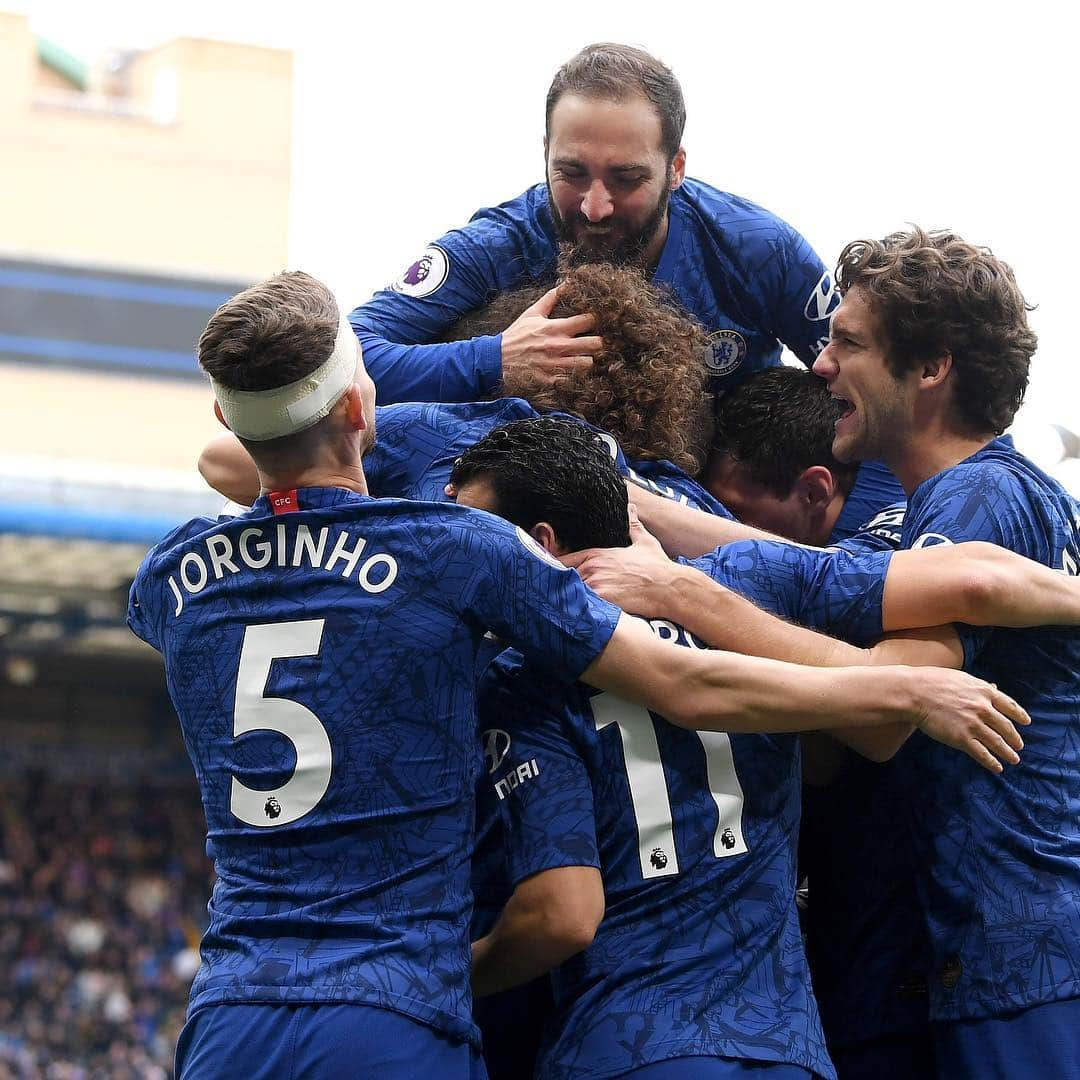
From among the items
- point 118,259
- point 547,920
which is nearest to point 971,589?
point 547,920

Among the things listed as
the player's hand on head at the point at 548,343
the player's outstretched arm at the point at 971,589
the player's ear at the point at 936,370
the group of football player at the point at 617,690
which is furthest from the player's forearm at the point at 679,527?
the player's ear at the point at 936,370

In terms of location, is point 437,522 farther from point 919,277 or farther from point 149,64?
point 149,64

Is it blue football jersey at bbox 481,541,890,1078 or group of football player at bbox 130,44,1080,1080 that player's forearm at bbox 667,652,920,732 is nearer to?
group of football player at bbox 130,44,1080,1080

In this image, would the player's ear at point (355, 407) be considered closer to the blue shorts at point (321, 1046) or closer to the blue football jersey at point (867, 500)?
the blue shorts at point (321, 1046)

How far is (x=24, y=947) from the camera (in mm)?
20094

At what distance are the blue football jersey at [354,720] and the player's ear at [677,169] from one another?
68.7 inches

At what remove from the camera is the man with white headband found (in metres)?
2.73

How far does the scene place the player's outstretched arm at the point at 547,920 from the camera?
2.91 meters

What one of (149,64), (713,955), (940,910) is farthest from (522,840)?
(149,64)

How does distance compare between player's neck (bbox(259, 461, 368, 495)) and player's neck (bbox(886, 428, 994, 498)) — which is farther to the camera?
player's neck (bbox(886, 428, 994, 498))

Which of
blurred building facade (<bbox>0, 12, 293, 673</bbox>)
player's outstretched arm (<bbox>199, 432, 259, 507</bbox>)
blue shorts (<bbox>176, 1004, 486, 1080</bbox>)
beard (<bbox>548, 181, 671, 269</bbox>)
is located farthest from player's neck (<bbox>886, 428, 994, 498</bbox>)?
blurred building facade (<bbox>0, 12, 293, 673</bbox>)

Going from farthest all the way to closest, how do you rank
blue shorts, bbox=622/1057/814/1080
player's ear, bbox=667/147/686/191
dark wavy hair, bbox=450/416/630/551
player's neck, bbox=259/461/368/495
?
player's ear, bbox=667/147/686/191, dark wavy hair, bbox=450/416/630/551, player's neck, bbox=259/461/368/495, blue shorts, bbox=622/1057/814/1080

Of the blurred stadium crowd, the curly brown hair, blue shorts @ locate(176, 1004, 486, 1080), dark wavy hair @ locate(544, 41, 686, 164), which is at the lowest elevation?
the blurred stadium crowd

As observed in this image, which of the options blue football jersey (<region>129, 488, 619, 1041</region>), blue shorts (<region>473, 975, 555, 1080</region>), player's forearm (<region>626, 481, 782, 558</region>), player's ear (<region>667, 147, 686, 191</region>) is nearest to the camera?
blue football jersey (<region>129, 488, 619, 1041</region>)
